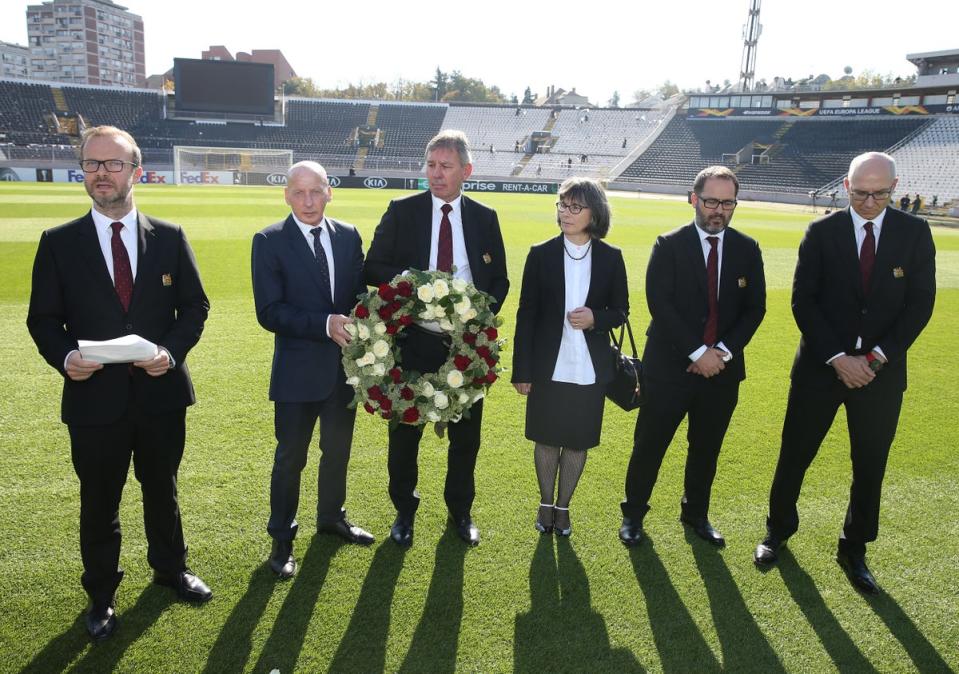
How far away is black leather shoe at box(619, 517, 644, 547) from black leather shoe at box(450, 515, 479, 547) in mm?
899

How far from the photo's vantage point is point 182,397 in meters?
3.18

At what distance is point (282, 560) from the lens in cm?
347

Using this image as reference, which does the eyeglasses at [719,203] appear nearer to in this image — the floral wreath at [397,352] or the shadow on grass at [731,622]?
the floral wreath at [397,352]

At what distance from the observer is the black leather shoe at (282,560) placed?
3418 mm

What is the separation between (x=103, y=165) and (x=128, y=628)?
2.15 metres

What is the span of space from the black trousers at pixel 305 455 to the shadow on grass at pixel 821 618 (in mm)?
2624

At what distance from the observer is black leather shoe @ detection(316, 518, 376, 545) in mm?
3787

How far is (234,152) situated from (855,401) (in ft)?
155

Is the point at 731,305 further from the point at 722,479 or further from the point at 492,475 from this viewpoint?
the point at 492,475

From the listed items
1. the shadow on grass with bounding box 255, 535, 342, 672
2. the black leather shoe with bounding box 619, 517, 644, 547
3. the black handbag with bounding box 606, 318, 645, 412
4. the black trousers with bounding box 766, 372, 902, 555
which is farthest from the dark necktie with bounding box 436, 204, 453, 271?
the black trousers with bounding box 766, 372, 902, 555

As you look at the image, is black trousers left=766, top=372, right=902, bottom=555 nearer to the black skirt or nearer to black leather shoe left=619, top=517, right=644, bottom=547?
black leather shoe left=619, top=517, right=644, bottom=547

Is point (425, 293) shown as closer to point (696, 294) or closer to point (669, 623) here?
point (696, 294)

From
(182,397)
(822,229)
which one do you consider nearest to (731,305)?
(822,229)

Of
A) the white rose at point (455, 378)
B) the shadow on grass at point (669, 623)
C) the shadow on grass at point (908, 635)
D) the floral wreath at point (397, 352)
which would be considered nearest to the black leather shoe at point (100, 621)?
the floral wreath at point (397, 352)
